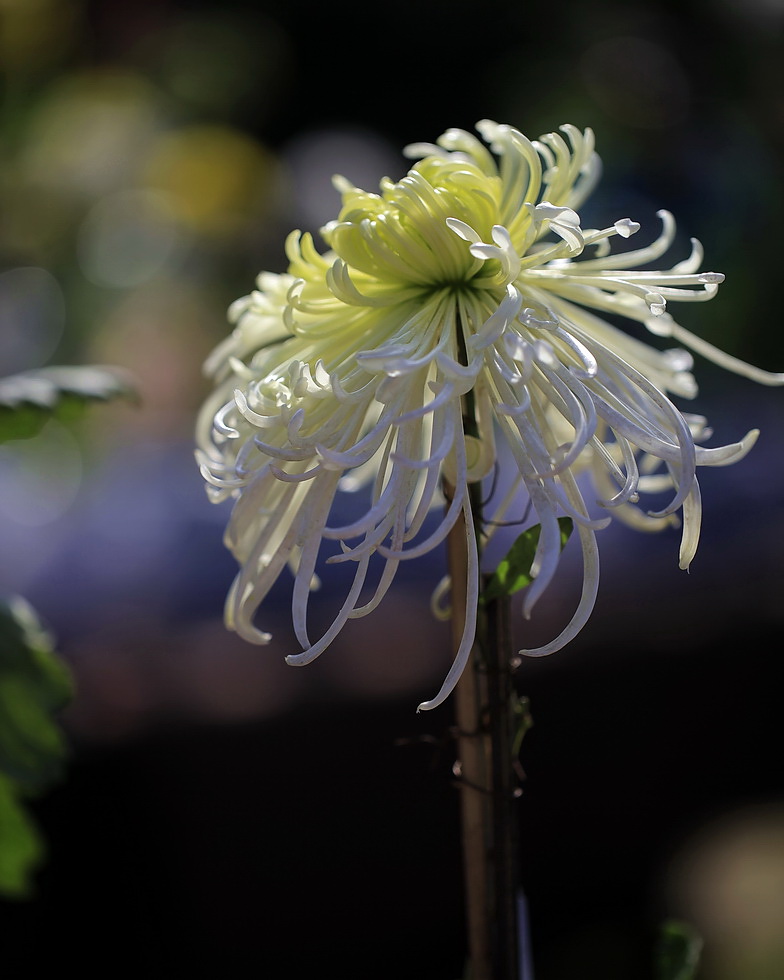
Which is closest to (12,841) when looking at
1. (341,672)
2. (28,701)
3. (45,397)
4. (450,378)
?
(28,701)

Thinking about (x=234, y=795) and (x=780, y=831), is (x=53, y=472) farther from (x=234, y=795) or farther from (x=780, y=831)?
(x=780, y=831)

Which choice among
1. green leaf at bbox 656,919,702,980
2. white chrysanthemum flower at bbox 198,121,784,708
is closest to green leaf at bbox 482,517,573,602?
white chrysanthemum flower at bbox 198,121,784,708

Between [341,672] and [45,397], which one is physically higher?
[45,397]

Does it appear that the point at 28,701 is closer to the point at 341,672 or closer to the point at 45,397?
the point at 45,397

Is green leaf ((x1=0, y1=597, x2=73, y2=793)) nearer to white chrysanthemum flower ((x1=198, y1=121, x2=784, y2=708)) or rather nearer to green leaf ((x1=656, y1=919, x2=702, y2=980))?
white chrysanthemum flower ((x1=198, y1=121, x2=784, y2=708))

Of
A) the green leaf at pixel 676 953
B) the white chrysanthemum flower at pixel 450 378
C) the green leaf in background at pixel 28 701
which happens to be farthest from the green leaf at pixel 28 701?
the green leaf at pixel 676 953
